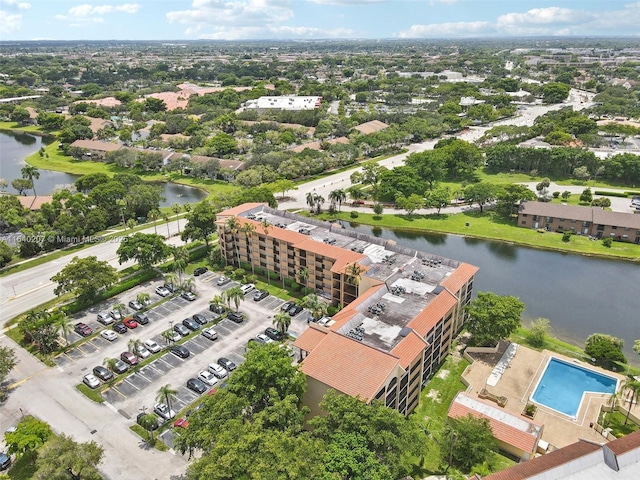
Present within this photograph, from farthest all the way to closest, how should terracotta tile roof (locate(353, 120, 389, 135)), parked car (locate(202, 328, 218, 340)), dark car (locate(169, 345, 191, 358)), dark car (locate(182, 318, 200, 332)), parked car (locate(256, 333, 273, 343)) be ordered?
terracotta tile roof (locate(353, 120, 389, 135))
dark car (locate(182, 318, 200, 332))
parked car (locate(202, 328, 218, 340))
parked car (locate(256, 333, 273, 343))
dark car (locate(169, 345, 191, 358))

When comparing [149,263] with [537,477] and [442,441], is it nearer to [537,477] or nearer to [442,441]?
[442,441]

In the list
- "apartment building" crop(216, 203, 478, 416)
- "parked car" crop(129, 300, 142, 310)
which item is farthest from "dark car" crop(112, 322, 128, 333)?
"apartment building" crop(216, 203, 478, 416)

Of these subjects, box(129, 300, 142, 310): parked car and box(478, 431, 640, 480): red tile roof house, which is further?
box(129, 300, 142, 310): parked car

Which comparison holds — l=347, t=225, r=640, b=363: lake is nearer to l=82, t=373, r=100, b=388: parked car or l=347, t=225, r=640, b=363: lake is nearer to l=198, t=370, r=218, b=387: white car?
l=198, t=370, r=218, b=387: white car

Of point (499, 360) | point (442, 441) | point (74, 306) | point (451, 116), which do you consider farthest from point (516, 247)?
point (451, 116)

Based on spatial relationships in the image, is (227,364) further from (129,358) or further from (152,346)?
(129,358)

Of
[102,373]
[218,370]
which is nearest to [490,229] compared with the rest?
[218,370]
